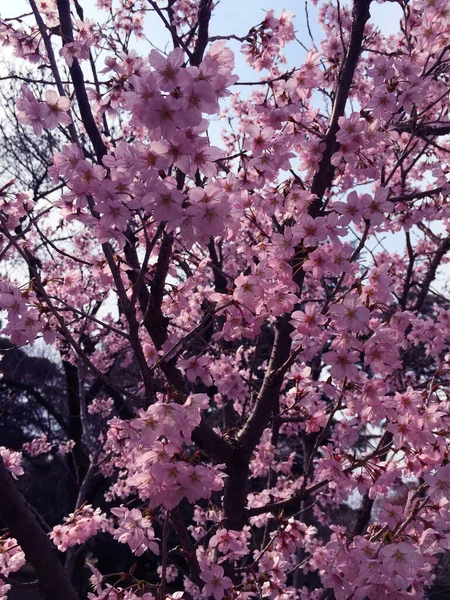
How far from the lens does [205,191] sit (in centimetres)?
179

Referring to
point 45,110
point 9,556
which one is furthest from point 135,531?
point 45,110

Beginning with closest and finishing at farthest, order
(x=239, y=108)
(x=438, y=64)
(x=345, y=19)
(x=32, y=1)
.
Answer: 1. (x=32, y=1)
2. (x=438, y=64)
3. (x=345, y=19)
4. (x=239, y=108)

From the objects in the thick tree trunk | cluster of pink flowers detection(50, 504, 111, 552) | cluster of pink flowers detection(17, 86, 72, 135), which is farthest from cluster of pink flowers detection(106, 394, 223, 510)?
cluster of pink flowers detection(50, 504, 111, 552)

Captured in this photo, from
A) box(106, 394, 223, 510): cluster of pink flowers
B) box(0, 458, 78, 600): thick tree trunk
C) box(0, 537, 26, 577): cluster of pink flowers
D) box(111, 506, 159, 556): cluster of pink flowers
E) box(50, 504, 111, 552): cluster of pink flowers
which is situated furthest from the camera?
box(50, 504, 111, 552): cluster of pink flowers

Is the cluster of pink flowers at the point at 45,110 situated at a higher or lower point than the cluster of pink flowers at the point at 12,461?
higher

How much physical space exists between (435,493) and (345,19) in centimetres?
378

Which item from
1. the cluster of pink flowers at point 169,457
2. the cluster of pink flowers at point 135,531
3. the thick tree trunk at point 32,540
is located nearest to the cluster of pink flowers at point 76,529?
the thick tree trunk at point 32,540

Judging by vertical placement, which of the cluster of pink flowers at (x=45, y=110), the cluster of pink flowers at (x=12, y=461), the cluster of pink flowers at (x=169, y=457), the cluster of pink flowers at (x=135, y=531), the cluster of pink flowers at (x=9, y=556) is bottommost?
the cluster of pink flowers at (x=9, y=556)

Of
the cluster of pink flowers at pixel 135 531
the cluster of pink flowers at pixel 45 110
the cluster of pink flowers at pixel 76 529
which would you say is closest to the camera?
Result: the cluster of pink flowers at pixel 135 531

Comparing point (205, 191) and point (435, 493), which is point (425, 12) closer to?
point (205, 191)

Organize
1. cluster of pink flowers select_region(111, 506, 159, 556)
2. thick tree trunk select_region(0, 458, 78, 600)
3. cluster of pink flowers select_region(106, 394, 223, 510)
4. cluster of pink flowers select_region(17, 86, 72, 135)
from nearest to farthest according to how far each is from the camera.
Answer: cluster of pink flowers select_region(106, 394, 223, 510) < cluster of pink flowers select_region(111, 506, 159, 556) < cluster of pink flowers select_region(17, 86, 72, 135) < thick tree trunk select_region(0, 458, 78, 600)

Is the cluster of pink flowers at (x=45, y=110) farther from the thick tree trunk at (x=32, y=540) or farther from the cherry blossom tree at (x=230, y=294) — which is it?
the thick tree trunk at (x=32, y=540)

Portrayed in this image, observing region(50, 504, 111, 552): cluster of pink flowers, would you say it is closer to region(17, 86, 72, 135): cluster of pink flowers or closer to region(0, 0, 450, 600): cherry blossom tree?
region(0, 0, 450, 600): cherry blossom tree

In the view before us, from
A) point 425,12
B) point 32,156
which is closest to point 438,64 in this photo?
point 425,12
